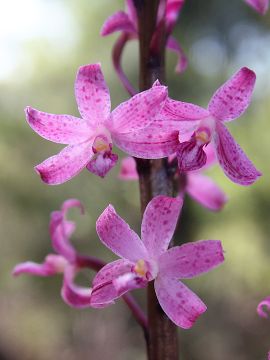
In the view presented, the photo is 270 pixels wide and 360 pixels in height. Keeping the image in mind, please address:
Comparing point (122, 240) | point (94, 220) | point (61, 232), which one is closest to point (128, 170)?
Answer: point (61, 232)

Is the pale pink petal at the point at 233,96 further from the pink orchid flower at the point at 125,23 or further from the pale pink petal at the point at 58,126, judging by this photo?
the pink orchid flower at the point at 125,23

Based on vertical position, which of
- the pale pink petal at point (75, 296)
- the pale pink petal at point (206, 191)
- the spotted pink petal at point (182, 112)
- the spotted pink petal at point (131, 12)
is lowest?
the pale pink petal at point (75, 296)

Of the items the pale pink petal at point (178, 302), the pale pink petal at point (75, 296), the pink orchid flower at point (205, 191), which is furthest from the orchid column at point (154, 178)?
the pink orchid flower at point (205, 191)

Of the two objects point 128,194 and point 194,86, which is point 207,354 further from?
point 194,86

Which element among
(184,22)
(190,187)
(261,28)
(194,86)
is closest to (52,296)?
(194,86)

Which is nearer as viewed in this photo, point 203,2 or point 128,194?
point 128,194

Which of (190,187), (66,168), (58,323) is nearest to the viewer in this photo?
(66,168)
